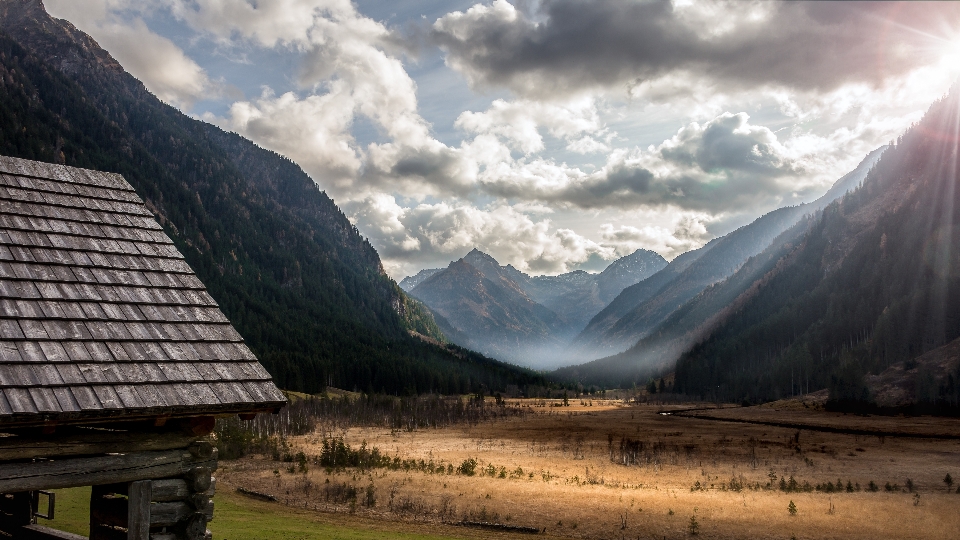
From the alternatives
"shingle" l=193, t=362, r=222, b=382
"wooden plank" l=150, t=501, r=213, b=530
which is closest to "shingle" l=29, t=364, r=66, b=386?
"shingle" l=193, t=362, r=222, b=382

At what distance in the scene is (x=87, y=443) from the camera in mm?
10469

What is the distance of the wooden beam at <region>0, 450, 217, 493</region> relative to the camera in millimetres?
9648

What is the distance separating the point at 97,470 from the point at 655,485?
4250cm

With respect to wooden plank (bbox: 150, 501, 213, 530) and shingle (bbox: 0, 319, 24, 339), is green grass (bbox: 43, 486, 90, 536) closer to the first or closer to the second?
wooden plank (bbox: 150, 501, 213, 530)

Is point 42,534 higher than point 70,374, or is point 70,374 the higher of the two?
point 70,374

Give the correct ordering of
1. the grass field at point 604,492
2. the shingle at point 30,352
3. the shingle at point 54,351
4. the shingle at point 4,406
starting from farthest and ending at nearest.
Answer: the grass field at point 604,492
the shingle at point 54,351
the shingle at point 30,352
the shingle at point 4,406

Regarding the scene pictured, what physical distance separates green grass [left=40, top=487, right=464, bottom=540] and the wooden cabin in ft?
39.8

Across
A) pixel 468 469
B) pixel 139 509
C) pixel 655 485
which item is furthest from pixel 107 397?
pixel 468 469

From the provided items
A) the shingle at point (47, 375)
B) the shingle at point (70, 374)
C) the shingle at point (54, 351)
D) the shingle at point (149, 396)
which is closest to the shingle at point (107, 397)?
the shingle at point (70, 374)

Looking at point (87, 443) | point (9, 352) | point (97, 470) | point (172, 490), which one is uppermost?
point (9, 352)

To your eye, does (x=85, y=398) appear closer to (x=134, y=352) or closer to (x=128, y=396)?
(x=128, y=396)

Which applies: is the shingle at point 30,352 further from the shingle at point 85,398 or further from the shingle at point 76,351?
the shingle at point 85,398

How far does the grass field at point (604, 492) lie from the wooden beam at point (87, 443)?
1483 cm

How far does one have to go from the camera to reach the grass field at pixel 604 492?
3197cm
